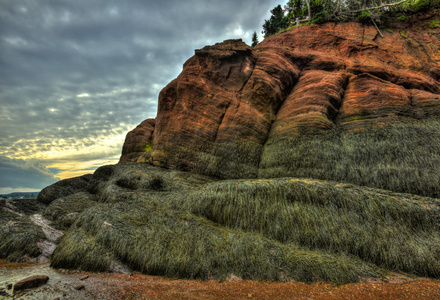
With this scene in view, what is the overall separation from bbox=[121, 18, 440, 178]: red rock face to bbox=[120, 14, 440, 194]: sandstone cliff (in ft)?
0.22

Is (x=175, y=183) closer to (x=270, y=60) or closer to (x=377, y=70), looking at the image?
(x=270, y=60)

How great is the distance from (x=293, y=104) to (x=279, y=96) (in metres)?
1.20

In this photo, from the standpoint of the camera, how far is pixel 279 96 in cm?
1331

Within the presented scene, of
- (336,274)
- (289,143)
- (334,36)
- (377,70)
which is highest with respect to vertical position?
(334,36)

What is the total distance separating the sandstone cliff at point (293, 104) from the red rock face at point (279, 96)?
0.22 ft

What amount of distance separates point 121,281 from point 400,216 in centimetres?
847

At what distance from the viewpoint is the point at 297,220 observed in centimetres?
641

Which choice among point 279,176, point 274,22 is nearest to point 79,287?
point 279,176

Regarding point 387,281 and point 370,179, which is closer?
point 387,281

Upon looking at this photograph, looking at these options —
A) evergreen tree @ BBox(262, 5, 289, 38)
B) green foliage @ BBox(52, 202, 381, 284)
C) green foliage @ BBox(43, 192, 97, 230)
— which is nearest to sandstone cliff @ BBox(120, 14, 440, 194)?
green foliage @ BBox(43, 192, 97, 230)

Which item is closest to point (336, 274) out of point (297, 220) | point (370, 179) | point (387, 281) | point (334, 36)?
point (387, 281)

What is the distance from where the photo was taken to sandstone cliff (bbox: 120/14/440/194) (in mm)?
10227

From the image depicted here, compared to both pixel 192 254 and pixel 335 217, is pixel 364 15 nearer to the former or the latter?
pixel 335 217

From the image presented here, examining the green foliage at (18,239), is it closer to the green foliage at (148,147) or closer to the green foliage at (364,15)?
the green foliage at (148,147)
